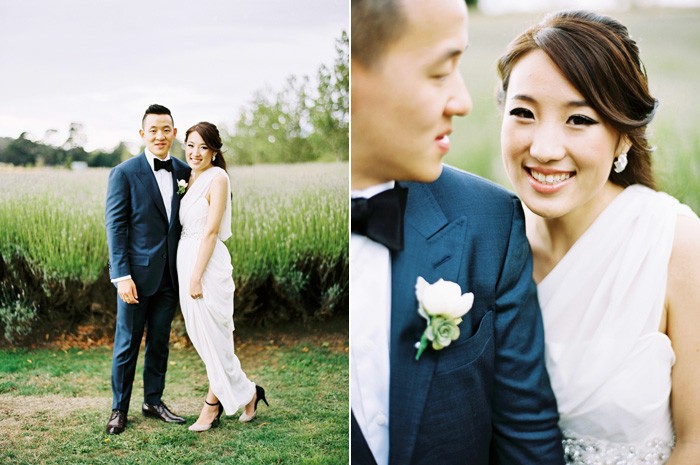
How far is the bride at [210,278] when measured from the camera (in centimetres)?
289

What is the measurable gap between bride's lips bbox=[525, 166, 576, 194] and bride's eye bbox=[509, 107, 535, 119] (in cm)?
21

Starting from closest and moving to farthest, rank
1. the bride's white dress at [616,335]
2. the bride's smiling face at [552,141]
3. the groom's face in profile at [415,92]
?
the groom's face in profile at [415,92], the bride's smiling face at [552,141], the bride's white dress at [616,335]

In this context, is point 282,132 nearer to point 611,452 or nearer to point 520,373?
point 520,373

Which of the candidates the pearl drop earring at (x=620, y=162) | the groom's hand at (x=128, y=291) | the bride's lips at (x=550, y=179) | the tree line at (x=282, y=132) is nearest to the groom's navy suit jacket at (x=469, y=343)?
the bride's lips at (x=550, y=179)

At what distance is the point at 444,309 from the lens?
254 cm

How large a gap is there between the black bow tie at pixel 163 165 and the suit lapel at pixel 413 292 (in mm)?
1031

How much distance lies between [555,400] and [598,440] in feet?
0.80

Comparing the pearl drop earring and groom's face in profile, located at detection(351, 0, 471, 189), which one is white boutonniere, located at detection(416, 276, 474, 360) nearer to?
groom's face in profile, located at detection(351, 0, 471, 189)

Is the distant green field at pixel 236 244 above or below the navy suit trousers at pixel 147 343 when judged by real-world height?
above

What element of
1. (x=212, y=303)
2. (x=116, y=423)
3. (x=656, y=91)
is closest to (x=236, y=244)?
(x=212, y=303)

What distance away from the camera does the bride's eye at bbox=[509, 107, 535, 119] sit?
2674 millimetres

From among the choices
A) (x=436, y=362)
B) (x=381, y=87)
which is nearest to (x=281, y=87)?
(x=381, y=87)

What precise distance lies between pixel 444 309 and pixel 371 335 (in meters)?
0.41

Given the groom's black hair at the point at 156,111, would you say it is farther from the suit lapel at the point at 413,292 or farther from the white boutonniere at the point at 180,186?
the suit lapel at the point at 413,292
